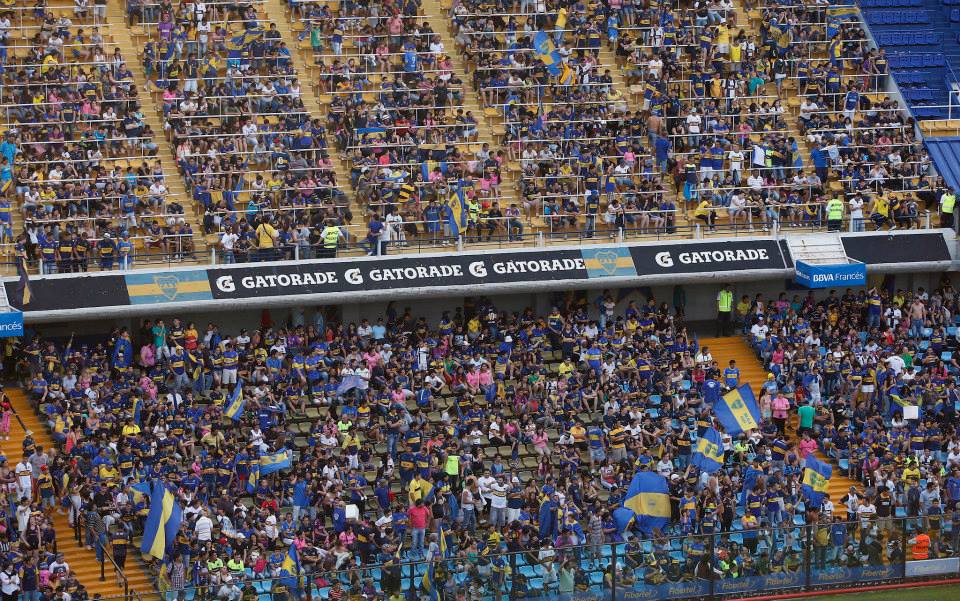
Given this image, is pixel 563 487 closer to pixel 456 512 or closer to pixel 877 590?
pixel 456 512

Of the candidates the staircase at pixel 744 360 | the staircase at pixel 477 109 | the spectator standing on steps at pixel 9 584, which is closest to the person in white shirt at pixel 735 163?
the staircase at pixel 744 360

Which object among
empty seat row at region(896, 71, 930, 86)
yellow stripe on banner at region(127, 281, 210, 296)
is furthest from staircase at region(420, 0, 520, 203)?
empty seat row at region(896, 71, 930, 86)

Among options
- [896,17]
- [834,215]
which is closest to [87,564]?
[834,215]

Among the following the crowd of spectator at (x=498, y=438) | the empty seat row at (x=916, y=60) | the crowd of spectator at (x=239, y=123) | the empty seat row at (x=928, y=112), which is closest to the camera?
the crowd of spectator at (x=498, y=438)

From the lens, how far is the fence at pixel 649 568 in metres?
37.1

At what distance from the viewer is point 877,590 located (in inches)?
1597

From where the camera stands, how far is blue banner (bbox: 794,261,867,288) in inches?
1901

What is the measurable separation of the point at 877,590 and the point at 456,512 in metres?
8.12

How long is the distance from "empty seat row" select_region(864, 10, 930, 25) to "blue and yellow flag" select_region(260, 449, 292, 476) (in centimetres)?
2210

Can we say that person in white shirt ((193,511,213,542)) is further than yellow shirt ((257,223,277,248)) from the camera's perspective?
No

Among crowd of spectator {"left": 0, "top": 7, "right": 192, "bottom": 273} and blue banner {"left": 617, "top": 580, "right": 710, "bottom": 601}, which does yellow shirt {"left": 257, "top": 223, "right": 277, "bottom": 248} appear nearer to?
crowd of spectator {"left": 0, "top": 7, "right": 192, "bottom": 273}

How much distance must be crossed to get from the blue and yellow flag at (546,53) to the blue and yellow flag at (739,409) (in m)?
12.1

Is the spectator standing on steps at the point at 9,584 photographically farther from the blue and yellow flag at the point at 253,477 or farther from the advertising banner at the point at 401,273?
the advertising banner at the point at 401,273

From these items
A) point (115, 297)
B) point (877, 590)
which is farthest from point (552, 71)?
point (877, 590)
